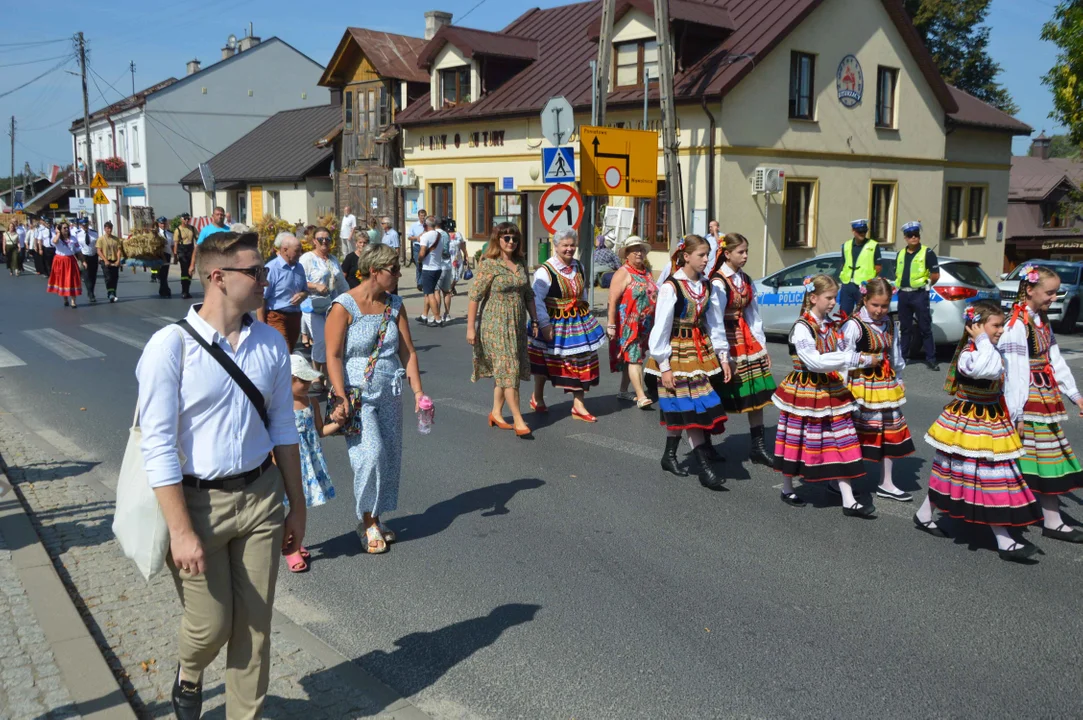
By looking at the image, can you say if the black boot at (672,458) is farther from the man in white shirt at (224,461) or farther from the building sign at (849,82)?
the building sign at (849,82)

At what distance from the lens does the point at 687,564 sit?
18.0 ft

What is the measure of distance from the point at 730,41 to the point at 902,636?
2164 centimetres

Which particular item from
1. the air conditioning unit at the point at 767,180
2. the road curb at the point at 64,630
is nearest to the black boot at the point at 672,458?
the road curb at the point at 64,630

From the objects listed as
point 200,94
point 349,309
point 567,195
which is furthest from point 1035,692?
point 200,94

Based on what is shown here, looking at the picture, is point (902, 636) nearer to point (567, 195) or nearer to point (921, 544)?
point (921, 544)

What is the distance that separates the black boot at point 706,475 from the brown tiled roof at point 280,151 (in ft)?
107

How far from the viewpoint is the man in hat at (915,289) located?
41.6 ft

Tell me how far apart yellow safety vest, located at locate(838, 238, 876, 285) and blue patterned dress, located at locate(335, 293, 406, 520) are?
29.5 feet

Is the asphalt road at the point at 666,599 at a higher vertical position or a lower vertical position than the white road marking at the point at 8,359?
lower

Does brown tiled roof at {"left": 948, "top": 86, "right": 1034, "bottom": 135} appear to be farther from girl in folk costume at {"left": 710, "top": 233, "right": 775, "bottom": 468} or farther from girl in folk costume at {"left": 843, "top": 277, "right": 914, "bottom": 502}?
girl in folk costume at {"left": 843, "top": 277, "right": 914, "bottom": 502}

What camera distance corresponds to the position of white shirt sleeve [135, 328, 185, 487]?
3096 mm

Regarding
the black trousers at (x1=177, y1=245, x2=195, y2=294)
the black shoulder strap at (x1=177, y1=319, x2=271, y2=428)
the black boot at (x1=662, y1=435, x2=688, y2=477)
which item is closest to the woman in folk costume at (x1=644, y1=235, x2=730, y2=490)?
the black boot at (x1=662, y1=435, x2=688, y2=477)

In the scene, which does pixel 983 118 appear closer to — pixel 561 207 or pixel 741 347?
pixel 561 207

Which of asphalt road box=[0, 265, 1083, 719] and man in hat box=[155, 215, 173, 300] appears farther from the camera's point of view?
man in hat box=[155, 215, 173, 300]
